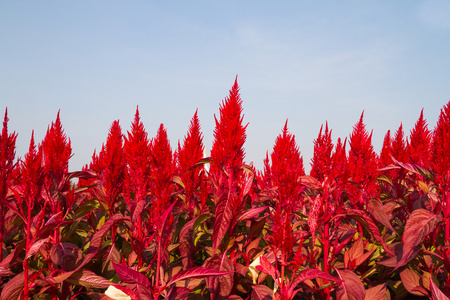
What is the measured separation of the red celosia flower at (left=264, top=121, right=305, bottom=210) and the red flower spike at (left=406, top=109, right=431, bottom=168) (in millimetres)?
1643

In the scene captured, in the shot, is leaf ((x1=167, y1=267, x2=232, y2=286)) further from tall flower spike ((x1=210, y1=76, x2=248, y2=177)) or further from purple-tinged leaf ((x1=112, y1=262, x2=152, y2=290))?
tall flower spike ((x1=210, y1=76, x2=248, y2=177))

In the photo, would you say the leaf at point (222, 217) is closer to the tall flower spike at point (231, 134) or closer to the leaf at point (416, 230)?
the tall flower spike at point (231, 134)

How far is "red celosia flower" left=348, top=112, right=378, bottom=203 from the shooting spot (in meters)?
3.14

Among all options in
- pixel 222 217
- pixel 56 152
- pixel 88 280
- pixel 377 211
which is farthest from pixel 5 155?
pixel 377 211

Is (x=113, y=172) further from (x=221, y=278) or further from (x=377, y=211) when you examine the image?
(x=377, y=211)

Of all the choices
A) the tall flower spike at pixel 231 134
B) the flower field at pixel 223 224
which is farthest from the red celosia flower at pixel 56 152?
the tall flower spike at pixel 231 134

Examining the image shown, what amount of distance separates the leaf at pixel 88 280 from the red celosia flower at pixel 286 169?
153 centimetres

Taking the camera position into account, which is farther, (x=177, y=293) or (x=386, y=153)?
(x=386, y=153)

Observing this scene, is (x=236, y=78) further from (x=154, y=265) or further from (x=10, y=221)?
(x=10, y=221)

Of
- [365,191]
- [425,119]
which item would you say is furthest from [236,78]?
[425,119]

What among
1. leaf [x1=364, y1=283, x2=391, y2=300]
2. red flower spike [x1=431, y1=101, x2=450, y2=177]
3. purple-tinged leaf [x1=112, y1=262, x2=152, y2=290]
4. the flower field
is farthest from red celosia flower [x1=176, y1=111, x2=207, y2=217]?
red flower spike [x1=431, y1=101, x2=450, y2=177]

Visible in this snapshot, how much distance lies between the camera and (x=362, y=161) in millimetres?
3293

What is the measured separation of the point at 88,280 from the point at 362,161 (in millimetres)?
2545

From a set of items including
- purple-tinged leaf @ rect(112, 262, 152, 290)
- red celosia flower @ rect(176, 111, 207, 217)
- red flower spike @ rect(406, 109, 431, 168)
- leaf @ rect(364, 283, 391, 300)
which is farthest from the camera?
red flower spike @ rect(406, 109, 431, 168)
